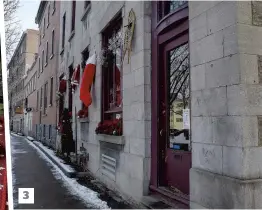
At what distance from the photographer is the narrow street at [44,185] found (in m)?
4.55

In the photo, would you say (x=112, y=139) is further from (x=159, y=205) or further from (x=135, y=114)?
(x=159, y=205)

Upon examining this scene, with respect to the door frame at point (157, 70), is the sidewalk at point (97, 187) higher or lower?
lower

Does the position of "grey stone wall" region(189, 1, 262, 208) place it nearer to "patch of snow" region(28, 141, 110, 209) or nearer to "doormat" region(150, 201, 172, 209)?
"doormat" region(150, 201, 172, 209)

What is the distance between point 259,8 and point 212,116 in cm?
107

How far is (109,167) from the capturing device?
575 centimetres

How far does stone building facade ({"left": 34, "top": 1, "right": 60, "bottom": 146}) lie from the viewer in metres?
12.9

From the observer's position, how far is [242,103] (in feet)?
8.63

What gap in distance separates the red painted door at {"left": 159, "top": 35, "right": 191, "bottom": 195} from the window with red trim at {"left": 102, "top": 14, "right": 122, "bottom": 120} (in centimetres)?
156

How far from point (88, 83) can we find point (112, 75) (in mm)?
886

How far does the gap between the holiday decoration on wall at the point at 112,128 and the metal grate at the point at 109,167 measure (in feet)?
1.57

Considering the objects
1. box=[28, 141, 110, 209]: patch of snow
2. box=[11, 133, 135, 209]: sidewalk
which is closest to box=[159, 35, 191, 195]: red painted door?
box=[11, 133, 135, 209]: sidewalk

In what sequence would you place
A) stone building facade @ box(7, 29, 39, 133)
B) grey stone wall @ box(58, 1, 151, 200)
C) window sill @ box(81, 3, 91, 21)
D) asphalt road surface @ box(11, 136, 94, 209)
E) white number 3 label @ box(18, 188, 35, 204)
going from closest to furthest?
1. white number 3 label @ box(18, 188, 35, 204)
2. grey stone wall @ box(58, 1, 151, 200)
3. asphalt road surface @ box(11, 136, 94, 209)
4. stone building facade @ box(7, 29, 39, 133)
5. window sill @ box(81, 3, 91, 21)

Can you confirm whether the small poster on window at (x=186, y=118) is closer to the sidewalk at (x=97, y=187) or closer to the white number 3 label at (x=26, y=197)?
the sidewalk at (x=97, y=187)

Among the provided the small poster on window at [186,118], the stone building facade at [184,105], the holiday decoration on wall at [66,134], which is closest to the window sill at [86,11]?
the stone building facade at [184,105]
